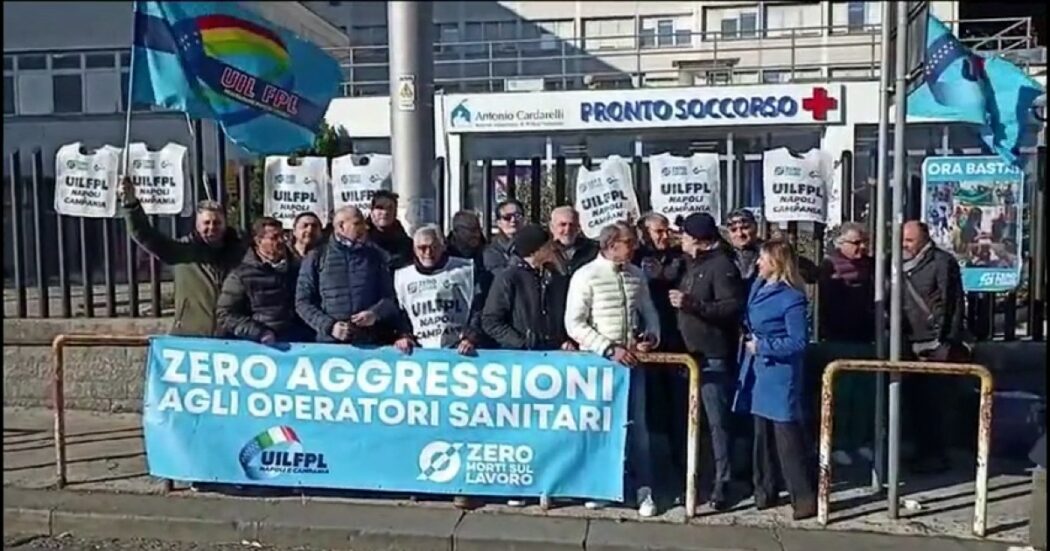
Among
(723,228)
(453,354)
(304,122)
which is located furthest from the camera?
(723,228)

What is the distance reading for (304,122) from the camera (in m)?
6.84

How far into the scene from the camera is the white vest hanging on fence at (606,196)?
25.1 feet

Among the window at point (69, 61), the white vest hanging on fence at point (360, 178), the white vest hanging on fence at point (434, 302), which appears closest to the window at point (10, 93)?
the window at point (69, 61)

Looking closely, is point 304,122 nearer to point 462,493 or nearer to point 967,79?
point 462,493

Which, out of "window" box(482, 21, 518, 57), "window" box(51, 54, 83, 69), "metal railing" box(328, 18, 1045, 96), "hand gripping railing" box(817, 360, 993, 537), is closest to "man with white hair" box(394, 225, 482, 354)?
"hand gripping railing" box(817, 360, 993, 537)

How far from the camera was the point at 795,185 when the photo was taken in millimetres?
7363

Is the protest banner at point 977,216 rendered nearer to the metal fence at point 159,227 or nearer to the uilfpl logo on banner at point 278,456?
the metal fence at point 159,227

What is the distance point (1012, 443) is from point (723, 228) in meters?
2.49

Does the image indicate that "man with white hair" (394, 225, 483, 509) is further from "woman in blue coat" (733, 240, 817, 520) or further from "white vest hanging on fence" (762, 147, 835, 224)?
"white vest hanging on fence" (762, 147, 835, 224)

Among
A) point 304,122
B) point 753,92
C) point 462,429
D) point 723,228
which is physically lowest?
point 462,429

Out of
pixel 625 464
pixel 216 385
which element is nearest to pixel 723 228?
pixel 625 464

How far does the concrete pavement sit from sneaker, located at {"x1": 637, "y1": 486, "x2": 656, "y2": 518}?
0.25 ft

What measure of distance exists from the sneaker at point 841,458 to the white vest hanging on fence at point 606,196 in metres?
2.28

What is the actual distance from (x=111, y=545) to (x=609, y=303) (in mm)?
3074
